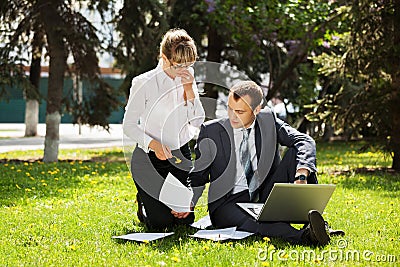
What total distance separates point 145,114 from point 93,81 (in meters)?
8.30

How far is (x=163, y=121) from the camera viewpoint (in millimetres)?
5809

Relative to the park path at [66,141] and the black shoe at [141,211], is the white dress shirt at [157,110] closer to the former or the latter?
the black shoe at [141,211]

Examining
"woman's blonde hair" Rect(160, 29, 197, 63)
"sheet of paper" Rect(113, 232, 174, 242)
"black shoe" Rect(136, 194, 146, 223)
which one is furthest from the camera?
"black shoe" Rect(136, 194, 146, 223)

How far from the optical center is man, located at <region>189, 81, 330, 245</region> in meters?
5.59

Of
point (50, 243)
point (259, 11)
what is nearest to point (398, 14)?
point (259, 11)

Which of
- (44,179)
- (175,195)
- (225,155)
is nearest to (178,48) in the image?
(225,155)

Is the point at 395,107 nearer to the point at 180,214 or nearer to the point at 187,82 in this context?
the point at 187,82

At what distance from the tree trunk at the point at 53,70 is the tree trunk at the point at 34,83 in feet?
1.11

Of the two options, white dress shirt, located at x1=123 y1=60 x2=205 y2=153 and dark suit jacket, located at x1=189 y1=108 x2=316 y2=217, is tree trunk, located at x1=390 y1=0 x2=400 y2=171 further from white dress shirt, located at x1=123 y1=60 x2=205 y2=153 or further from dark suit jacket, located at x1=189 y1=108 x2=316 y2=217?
white dress shirt, located at x1=123 y1=60 x2=205 y2=153

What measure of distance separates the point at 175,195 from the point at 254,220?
82 centimetres

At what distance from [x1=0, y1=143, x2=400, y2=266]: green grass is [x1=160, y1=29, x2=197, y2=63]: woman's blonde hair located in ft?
4.71

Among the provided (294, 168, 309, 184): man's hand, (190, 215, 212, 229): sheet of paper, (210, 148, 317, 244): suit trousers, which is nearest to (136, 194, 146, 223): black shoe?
(190, 215, 212, 229): sheet of paper

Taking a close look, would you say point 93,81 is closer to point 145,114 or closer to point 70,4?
point 70,4

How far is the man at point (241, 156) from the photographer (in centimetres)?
559
